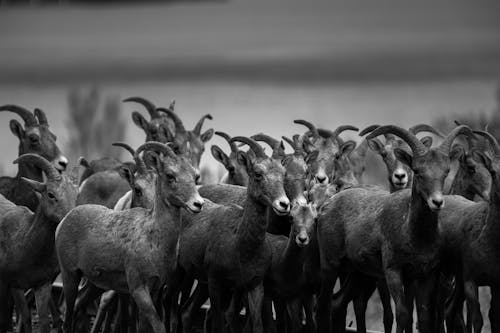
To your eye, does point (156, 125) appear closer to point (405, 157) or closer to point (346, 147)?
point (346, 147)

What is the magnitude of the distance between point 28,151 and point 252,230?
15.2 ft

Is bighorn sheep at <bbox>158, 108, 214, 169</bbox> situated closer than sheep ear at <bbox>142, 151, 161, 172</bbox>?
No

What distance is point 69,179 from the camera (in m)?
13.5

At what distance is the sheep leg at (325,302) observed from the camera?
533 inches

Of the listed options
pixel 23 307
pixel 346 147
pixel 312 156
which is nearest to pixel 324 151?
pixel 346 147

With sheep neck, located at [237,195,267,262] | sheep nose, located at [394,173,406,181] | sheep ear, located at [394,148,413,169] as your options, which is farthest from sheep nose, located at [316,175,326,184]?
sheep ear, located at [394,148,413,169]

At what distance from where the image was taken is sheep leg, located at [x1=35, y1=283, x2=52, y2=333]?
1308 cm

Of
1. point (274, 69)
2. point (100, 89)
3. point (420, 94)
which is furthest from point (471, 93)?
point (100, 89)

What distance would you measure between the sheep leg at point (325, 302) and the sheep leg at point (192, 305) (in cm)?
142

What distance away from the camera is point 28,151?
16125 millimetres

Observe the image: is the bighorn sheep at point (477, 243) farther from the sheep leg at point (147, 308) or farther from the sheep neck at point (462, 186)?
the sheep leg at point (147, 308)

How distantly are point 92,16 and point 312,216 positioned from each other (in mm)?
39497

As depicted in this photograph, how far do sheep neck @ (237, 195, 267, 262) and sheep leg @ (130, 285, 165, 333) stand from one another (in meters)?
1.12

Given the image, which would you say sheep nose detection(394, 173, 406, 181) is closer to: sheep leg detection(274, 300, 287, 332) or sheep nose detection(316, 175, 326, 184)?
sheep nose detection(316, 175, 326, 184)
